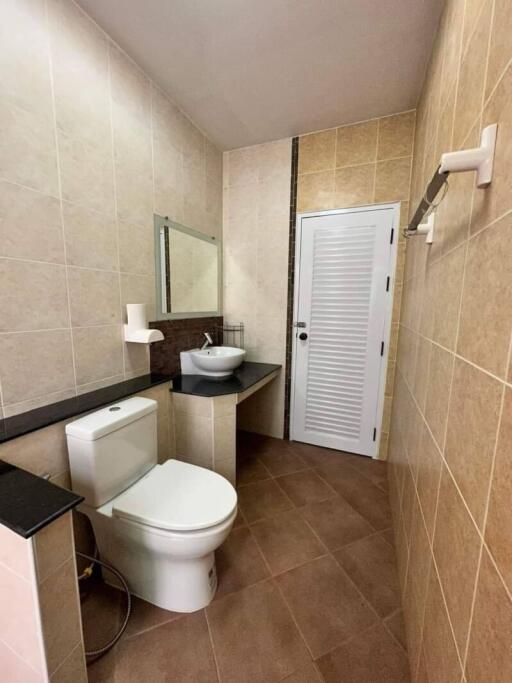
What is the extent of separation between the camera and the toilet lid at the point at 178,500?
105 cm

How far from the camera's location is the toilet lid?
105 centimetres

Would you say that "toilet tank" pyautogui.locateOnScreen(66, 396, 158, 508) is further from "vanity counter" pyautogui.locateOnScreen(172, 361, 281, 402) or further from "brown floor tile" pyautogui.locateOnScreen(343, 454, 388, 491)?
"brown floor tile" pyautogui.locateOnScreen(343, 454, 388, 491)

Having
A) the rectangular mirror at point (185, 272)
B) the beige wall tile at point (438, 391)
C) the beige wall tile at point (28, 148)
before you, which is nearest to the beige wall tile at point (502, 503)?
the beige wall tile at point (438, 391)

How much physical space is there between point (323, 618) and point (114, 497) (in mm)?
987

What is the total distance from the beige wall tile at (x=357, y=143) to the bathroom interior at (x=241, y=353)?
0.05 feet

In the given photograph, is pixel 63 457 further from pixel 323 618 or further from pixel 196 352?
pixel 323 618

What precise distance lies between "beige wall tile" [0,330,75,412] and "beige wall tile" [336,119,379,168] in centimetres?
218

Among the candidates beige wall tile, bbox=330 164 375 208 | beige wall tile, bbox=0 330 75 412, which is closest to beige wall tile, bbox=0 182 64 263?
beige wall tile, bbox=0 330 75 412

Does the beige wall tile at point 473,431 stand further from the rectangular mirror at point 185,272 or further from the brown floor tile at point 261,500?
the rectangular mirror at point 185,272

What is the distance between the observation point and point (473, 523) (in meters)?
0.58

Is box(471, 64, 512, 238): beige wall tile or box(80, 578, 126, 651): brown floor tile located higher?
box(471, 64, 512, 238): beige wall tile

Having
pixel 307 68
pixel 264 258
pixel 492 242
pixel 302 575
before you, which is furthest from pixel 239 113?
pixel 302 575

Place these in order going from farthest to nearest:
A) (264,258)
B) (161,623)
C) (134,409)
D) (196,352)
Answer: (264,258), (196,352), (134,409), (161,623)

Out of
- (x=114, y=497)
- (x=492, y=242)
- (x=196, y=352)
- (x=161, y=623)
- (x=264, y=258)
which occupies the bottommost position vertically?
(x=161, y=623)
